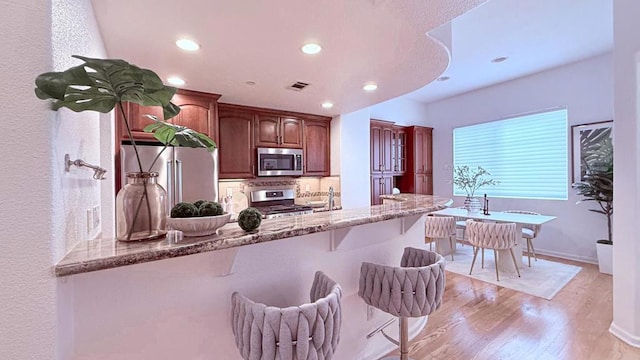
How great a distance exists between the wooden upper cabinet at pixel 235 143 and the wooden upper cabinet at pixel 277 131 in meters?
0.13

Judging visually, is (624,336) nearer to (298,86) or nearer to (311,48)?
(311,48)

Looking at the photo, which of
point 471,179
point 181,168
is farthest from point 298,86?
point 471,179

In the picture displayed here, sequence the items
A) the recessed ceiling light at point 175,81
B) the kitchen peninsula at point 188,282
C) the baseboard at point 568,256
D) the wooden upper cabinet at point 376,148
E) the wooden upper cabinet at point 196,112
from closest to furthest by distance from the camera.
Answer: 1. the kitchen peninsula at point 188,282
2. the recessed ceiling light at point 175,81
3. the wooden upper cabinet at point 196,112
4. the baseboard at point 568,256
5. the wooden upper cabinet at point 376,148

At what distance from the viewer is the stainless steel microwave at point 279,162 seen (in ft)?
12.8

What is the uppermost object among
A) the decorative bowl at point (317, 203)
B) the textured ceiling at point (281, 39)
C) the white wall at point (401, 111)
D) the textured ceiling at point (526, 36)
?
the textured ceiling at point (526, 36)

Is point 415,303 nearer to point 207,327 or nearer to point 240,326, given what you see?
point 240,326

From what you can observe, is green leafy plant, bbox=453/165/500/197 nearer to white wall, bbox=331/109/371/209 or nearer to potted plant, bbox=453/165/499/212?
potted plant, bbox=453/165/499/212

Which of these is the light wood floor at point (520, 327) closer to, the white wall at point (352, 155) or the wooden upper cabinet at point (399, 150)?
the white wall at point (352, 155)

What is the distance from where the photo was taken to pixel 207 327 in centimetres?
132

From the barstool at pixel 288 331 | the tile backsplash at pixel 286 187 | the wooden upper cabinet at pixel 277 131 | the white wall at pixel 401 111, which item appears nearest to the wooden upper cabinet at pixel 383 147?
the white wall at pixel 401 111

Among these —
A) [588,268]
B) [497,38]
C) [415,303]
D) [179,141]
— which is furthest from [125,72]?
[588,268]

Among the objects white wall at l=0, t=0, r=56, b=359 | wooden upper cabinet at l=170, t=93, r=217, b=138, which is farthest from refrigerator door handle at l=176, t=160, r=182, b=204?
white wall at l=0, t=0, r=56, b=359

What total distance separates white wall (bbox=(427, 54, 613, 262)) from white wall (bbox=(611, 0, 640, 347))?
2425 millimetres

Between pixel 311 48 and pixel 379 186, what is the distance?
375cm
